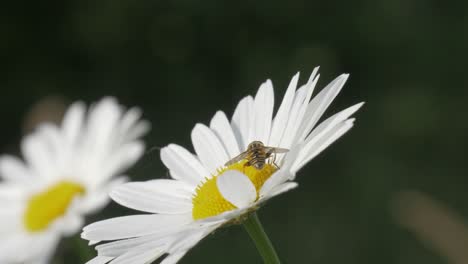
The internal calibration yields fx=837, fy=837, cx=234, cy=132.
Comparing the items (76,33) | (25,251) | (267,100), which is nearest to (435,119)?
(76,33)

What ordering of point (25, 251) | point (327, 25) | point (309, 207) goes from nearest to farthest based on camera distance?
point (25, 251) < point (309, 207) < point (327, 25)

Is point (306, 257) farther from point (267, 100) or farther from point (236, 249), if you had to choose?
point (267, 100)

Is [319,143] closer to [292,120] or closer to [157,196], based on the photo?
[292,120]

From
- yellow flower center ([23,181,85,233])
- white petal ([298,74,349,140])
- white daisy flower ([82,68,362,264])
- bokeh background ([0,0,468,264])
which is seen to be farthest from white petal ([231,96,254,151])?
bokeh background ([0,0,468,264])

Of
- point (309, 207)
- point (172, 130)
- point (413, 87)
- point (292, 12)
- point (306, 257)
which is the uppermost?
point (292, 12)

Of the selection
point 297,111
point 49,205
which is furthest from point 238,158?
point 49,205
